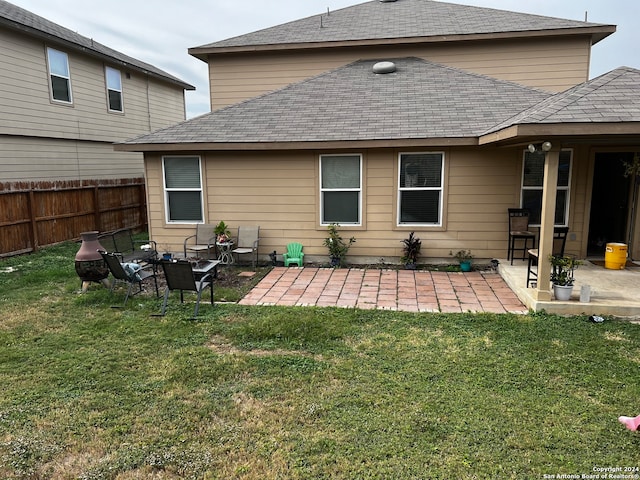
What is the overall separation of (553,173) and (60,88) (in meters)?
12.7

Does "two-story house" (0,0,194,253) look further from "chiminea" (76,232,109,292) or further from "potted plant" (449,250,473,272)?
"potted plant" (449,250,473,272)

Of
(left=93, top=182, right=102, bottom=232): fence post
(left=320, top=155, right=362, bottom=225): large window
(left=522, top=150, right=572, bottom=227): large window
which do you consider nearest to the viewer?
(left=522, top=150, right=572, bottom=227): large window

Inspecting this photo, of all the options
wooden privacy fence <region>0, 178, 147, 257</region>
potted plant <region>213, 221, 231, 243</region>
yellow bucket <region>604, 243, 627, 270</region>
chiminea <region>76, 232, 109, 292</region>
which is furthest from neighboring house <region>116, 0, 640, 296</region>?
wooden privacy fence <region>0, 178, 147, 257</region>

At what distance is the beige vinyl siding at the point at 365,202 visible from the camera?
807 cm

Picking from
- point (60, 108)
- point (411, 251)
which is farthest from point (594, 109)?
point (60, 108)

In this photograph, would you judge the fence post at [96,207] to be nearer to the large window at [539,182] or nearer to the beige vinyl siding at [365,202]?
the beige vinyl siding at [365,202]

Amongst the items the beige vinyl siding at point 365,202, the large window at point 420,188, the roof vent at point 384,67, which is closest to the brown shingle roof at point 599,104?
the beige vinyl siding at point 365,202

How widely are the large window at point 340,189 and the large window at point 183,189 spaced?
263cm

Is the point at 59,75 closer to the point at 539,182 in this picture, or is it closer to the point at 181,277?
the point at 181,277

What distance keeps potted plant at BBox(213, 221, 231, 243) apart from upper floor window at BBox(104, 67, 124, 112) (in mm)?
8140

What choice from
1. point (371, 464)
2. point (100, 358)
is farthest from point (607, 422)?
point (100, 358)

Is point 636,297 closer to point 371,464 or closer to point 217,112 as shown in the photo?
point 371,464

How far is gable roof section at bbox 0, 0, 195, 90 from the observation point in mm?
10195

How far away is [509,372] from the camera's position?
3998mm
